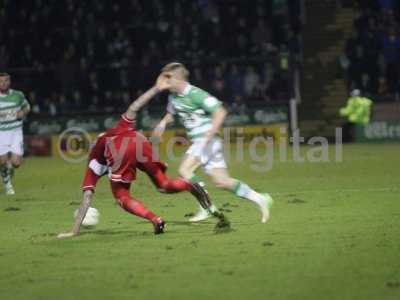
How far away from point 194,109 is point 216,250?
2.43m

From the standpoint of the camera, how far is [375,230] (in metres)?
11.6

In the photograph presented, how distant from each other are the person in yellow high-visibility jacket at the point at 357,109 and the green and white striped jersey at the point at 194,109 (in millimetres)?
17747

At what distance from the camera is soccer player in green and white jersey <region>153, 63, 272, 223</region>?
38.7 feet

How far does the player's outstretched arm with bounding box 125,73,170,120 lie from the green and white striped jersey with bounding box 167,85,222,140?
409 mm

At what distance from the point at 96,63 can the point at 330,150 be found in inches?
342

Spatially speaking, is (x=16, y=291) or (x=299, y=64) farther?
(x=299, y=64)

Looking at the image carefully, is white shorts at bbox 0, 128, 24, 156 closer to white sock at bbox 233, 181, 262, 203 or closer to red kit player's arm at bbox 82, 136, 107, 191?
red kit player's arm at bbox 82, 136, 107, 191

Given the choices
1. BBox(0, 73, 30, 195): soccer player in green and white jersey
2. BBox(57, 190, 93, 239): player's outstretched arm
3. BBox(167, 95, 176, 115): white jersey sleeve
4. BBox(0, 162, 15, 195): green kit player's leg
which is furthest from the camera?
BBox(0, 162, 15, 195): green kit player's leg

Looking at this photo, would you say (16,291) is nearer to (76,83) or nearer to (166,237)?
(166,237)

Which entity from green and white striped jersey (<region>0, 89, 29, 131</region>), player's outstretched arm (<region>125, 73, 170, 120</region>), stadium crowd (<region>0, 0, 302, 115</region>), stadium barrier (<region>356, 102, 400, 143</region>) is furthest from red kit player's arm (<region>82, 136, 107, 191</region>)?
stadium barrier (<region>356, 102, 400, 143</region>)

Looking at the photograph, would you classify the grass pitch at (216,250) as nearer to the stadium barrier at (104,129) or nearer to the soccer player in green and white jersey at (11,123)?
the soccer player in green and white jersey at (11,123)

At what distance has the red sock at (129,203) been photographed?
11.6m

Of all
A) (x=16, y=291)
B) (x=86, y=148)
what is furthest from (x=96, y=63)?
(x=16, y=291)

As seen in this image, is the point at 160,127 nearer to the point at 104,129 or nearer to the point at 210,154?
the point at 210,154
